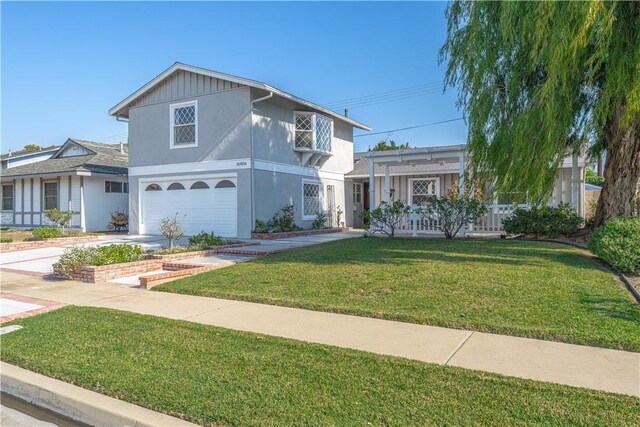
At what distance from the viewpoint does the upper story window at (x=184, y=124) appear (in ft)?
58.7

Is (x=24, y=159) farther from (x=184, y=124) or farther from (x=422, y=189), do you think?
(x=422, y=189)

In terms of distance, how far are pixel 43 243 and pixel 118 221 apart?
17.8 ft

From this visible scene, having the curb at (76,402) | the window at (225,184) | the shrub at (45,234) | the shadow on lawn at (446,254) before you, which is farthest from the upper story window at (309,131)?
the curb at (76,402)

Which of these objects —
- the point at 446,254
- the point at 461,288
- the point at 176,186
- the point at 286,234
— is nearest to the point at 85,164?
the point at 176,186

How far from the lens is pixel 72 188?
22.3 meters

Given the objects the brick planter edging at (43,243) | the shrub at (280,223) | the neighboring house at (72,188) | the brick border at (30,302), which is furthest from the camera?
the neighboring house at (72,188)

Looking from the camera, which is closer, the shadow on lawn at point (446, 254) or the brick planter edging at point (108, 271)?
the shadow on lawn at point (446, 254)

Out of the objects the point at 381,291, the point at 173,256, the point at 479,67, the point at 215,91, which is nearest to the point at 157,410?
the point at 381,291

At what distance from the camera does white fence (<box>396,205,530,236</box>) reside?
14375mm

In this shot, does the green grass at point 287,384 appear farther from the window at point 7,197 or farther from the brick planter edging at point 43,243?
the window at point 7,197

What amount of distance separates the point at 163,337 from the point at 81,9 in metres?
10.3

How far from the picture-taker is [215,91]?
677 inches

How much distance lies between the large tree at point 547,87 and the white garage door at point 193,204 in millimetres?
9669

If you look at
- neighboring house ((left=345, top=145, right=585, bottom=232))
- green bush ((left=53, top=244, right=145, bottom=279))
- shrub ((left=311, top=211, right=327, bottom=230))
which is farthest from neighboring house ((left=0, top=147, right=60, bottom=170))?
green bush ((left=53, top=244, right=145, bottom=279))
